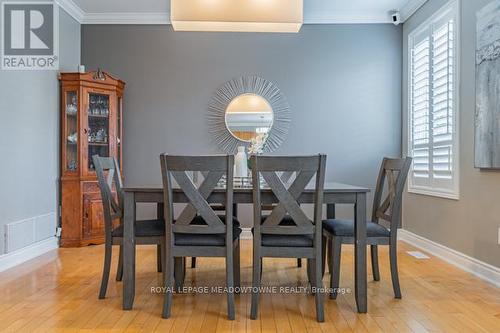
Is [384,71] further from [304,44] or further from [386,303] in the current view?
[386,303]

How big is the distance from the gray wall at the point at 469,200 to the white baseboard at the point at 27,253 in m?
4.05

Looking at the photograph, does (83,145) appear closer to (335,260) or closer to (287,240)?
(287,240)

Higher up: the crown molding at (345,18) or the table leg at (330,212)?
the crown molding at (345,18)

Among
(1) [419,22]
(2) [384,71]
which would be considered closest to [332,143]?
(2) [384,71]

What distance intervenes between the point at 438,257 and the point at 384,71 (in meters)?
2.33

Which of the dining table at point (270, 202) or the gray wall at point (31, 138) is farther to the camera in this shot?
the gray wall at point (31, 138)

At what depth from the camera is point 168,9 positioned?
4.84 meters

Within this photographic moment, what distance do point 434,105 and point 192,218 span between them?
299 cm

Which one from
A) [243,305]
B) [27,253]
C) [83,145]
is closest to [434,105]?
[243,305]

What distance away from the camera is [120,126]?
4.95 m

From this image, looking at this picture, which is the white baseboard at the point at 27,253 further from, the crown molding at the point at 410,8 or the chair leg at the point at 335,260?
the crown molding at the point at 410,8

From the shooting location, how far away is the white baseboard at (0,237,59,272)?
12.0 feet

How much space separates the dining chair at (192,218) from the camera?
2395 millimetres

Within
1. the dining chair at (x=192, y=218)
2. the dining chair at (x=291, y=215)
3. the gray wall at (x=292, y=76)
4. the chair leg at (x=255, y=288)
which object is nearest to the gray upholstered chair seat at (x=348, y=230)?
the dining chair at (x=291, y=215)
